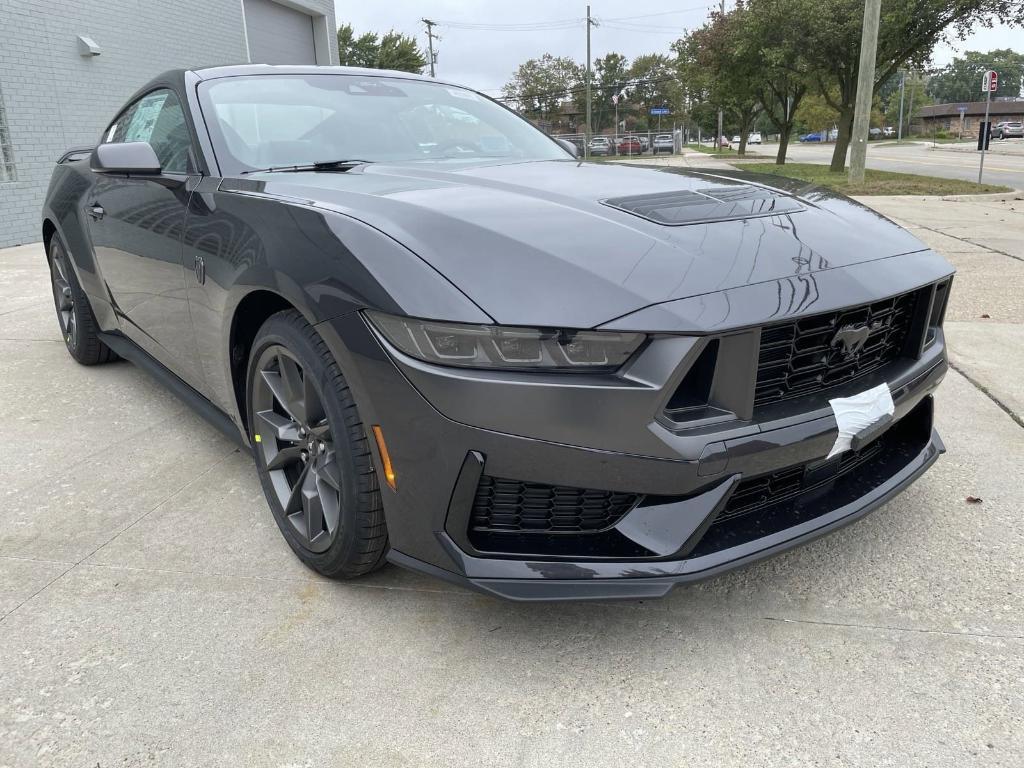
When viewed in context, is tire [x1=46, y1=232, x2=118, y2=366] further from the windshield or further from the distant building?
the distant building

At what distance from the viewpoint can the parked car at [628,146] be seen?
4778cm

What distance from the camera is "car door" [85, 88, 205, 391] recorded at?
2.69 meters

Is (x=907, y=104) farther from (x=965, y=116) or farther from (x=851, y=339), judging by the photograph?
(x=851, y=339)

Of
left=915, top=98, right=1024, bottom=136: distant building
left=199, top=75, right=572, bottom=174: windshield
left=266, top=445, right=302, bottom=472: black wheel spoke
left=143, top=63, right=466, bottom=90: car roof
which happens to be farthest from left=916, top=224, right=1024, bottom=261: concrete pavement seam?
left=915, top=98, right=1024, bottom=136: distant building

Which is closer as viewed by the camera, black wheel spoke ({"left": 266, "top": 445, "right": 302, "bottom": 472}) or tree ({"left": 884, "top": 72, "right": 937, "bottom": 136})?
black wheel spoke ({"left": 266, "top": 445, "right": 302, "bottom": 472})

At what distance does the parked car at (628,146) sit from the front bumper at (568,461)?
48.4 metres

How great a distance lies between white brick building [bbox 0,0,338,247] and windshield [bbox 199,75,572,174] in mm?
8564

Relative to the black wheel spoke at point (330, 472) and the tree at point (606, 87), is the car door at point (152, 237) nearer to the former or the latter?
the black wheel spoke at point (330, 472)

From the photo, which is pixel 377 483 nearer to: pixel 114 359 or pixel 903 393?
pixel 903 393

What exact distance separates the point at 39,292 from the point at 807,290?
266 inches

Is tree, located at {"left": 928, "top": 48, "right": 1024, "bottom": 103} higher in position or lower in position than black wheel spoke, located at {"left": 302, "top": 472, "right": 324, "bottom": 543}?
higher

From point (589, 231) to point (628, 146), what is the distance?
48.7 m

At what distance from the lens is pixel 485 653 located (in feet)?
6.17

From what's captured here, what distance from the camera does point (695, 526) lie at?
165cm
